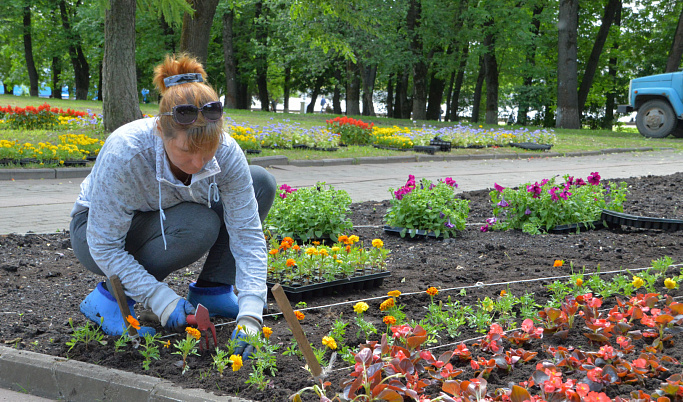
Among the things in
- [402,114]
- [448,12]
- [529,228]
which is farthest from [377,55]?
[529,228]

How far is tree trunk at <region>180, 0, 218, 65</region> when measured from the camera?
1636cm

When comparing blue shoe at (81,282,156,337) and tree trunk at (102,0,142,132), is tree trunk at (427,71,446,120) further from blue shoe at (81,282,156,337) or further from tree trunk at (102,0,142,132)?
blue shoe at (81,282,156,337)

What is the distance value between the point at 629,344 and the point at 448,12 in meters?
25.1

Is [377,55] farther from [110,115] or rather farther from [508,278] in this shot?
[508,278]

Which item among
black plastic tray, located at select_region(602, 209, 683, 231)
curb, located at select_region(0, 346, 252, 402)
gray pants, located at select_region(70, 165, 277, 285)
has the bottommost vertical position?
curb, located at select_region(0, 346, 252, 402)

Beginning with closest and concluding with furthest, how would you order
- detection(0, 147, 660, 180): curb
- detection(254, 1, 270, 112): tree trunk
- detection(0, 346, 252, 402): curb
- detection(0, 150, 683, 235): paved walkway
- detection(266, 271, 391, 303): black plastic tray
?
detection(0, 346, 252, 402): curb → detection(266, 271, 391, 303): black plastic tray → detection(0, 150, 683, 235): paved walkway → detection(0, 147, 660, 180): curb → detection(254, 1, 270, 112): tree trunk

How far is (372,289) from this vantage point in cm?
380

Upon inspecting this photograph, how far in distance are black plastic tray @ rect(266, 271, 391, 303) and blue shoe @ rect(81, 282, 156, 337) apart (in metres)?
0.89

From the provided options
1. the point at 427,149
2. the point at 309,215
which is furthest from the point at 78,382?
the point at 427,149

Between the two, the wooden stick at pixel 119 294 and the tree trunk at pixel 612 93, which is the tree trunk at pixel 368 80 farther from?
the wooden stick at pixel 119 294

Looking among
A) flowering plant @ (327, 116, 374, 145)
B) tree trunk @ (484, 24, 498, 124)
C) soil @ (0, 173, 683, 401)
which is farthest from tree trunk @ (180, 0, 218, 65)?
tree trunk @ (484, 24, 498, 124)

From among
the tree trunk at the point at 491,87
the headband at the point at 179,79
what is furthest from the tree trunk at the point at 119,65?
the tree trunk at the point at 491,87

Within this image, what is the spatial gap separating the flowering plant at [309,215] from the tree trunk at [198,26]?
12.4 metres

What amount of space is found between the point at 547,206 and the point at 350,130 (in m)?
10.7
